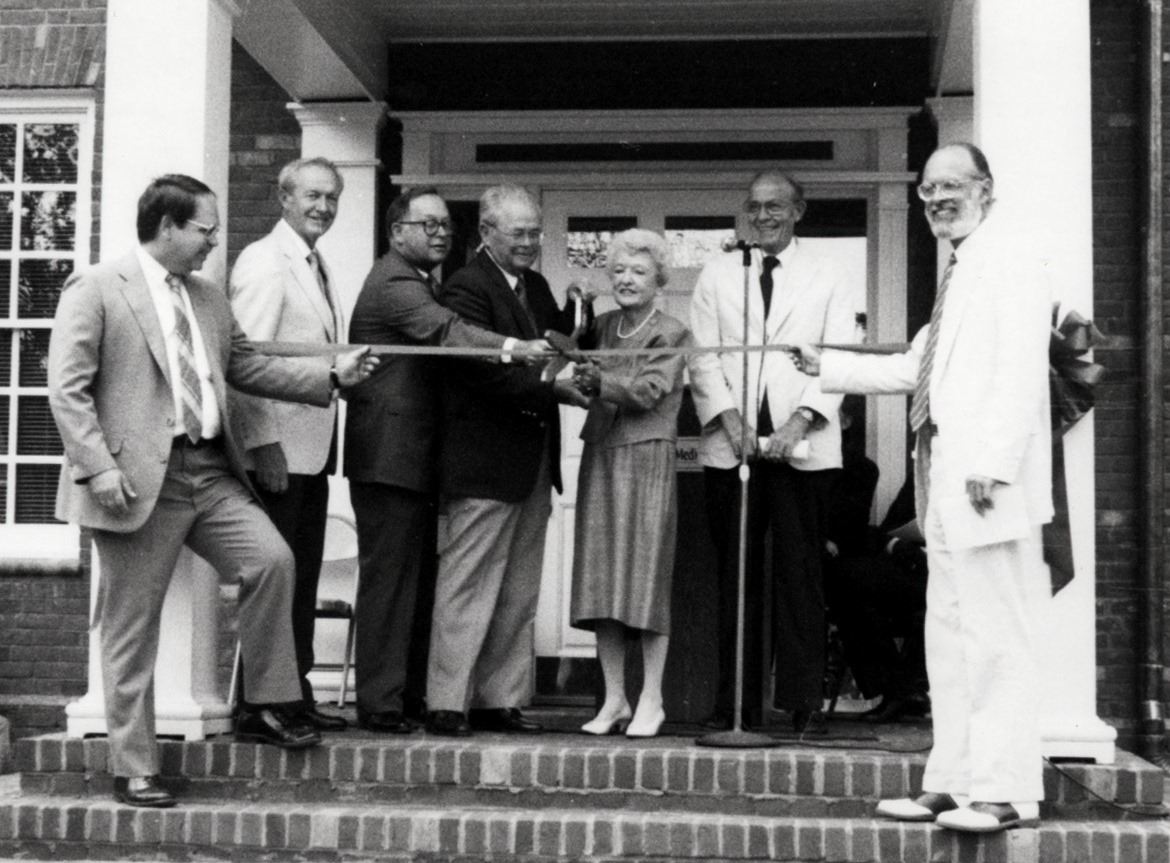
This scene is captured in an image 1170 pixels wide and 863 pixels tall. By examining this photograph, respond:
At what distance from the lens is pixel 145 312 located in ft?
19.6

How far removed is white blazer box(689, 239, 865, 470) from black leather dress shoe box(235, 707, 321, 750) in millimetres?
1817

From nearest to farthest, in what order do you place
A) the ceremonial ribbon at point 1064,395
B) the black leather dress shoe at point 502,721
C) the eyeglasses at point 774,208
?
the ceremonial ribbon at point 1064,395 → the black leather dress shoe at point 502,721 → the eyeglasses at point 774,208

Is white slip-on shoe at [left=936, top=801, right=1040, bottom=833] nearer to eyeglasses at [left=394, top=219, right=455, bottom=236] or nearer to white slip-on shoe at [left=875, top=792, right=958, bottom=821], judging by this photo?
white slip-on shoe at [left=875, top=792, right=958, bottom=821]

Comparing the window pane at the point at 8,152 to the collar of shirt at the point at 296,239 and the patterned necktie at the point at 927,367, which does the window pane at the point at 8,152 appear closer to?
the collar of shirt at the point at 296,239

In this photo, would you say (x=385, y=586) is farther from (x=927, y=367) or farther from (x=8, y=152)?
(x=8, y=152)

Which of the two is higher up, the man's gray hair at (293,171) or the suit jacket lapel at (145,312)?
the man's gray hair at (293,171)

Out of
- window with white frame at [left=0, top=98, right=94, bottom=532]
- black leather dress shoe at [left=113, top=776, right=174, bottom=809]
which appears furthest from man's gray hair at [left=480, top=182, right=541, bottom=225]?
window with white frame at [left=0, top=98, right=94, bottom=532]

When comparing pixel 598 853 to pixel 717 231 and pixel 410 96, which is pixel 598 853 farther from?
pixel 410 96

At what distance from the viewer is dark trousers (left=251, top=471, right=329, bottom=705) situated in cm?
650

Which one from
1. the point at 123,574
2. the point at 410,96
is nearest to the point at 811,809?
the point at 123,574

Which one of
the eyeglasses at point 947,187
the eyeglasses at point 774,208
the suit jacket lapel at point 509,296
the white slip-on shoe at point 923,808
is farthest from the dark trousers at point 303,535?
the eyeglasses at point 947,187

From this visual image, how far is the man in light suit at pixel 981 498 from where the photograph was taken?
5500 millimetres

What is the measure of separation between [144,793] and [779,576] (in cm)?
238

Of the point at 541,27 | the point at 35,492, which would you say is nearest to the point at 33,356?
the point at 35,492
